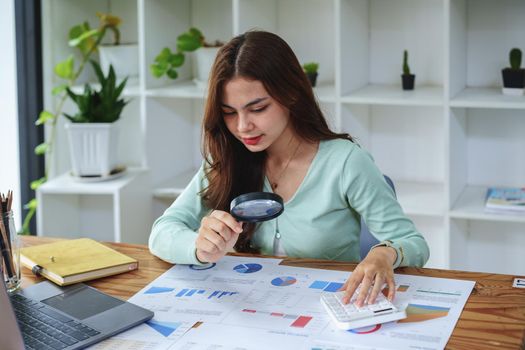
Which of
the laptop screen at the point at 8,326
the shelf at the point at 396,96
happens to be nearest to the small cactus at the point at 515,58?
the shelf at the point at 396,96

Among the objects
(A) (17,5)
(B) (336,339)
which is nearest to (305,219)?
(B) (336,339)

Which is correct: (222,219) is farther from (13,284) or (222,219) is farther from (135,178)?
(135,178)

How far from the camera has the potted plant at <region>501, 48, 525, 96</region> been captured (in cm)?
314

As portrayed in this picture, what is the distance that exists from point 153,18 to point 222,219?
185cm

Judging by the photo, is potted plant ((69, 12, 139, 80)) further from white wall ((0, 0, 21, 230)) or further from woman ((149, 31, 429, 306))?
woman ((149, 31, 429, 306))

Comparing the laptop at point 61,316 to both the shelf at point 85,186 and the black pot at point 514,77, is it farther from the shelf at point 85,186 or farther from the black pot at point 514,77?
the black pot at point 514,77

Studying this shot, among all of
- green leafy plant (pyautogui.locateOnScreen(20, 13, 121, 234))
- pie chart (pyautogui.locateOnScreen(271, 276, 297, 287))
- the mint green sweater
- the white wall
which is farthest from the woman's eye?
the white wall

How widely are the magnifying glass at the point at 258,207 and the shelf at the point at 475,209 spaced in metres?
1.43

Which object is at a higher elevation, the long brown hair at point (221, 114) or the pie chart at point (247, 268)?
the long brown hair at point (221, 114)

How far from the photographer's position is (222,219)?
194 centimetres

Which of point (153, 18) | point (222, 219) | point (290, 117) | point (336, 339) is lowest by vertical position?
point (336, 339)

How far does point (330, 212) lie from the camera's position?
2283 millimetres

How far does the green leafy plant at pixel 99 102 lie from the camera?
346 cm

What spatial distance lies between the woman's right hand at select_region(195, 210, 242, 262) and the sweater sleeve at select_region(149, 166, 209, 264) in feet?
0.27
